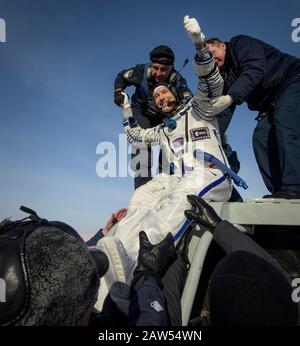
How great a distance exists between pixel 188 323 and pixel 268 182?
1.85 metres

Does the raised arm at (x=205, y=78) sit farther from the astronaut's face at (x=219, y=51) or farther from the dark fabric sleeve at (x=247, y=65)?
the astronaut's face at (x=219, y=51)

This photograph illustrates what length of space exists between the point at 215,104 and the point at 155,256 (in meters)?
1.39

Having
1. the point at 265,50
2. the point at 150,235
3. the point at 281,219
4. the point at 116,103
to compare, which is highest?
the point at 265,50

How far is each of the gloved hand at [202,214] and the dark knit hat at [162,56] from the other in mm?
2038

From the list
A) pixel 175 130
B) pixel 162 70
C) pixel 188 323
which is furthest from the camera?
pixel 162 70

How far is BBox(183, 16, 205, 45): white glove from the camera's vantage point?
212 centimetres

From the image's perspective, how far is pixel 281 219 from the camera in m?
1.83

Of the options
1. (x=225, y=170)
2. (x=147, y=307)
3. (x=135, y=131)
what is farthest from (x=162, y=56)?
(x=147, y=307)

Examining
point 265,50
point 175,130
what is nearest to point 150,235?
point 175,130

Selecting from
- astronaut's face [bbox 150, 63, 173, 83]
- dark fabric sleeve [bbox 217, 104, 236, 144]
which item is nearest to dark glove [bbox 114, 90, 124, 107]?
astronaut's face [bbox 150, 63, 173, 83]

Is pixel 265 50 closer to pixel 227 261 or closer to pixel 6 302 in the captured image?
pixel 227 261

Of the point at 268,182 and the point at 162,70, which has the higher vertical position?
the point at 162,70

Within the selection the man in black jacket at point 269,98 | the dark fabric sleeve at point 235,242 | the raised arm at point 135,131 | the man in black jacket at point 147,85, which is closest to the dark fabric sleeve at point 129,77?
the man in black jacket at point 147,85

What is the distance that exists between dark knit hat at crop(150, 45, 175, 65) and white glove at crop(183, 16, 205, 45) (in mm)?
1349
